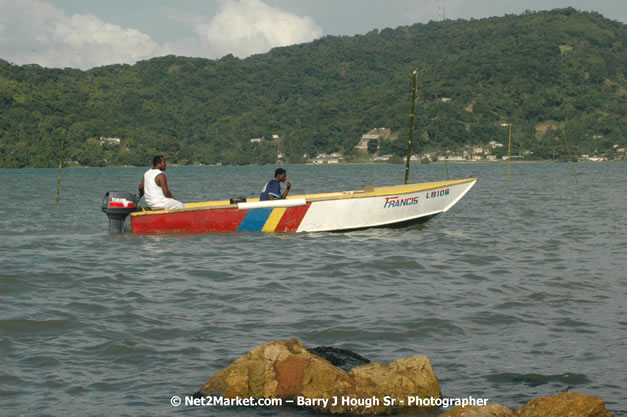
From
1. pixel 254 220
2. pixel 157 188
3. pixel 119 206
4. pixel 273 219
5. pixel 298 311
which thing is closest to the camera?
pixel 298 311

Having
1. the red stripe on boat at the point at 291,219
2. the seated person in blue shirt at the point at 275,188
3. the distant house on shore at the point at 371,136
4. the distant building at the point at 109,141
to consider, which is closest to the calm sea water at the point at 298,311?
the red stripe on boat at the point at 291,219

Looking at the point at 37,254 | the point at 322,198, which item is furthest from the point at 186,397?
the point at 322,198

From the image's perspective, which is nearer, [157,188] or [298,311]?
[298,311]

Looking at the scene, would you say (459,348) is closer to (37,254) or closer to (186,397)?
(186,397)

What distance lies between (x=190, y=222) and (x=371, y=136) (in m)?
169

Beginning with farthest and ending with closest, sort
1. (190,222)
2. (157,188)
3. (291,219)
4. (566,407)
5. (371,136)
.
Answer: (371,136)
(291,219)
(190,222)
(157,188)
(566,407)

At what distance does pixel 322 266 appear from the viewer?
501 inches

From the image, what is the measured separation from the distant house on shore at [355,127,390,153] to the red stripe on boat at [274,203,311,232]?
164 m

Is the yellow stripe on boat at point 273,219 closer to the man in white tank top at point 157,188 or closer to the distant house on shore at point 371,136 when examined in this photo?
Answer: the man in white tank top at point 157,188

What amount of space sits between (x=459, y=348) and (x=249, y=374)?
2.61 m

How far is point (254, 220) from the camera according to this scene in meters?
16.3

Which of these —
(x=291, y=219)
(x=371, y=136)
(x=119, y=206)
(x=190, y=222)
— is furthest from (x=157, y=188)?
(x=371, y=136)

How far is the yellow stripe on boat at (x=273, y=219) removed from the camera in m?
16.3

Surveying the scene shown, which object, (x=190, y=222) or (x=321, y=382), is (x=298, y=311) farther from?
(x=190, y=222)
